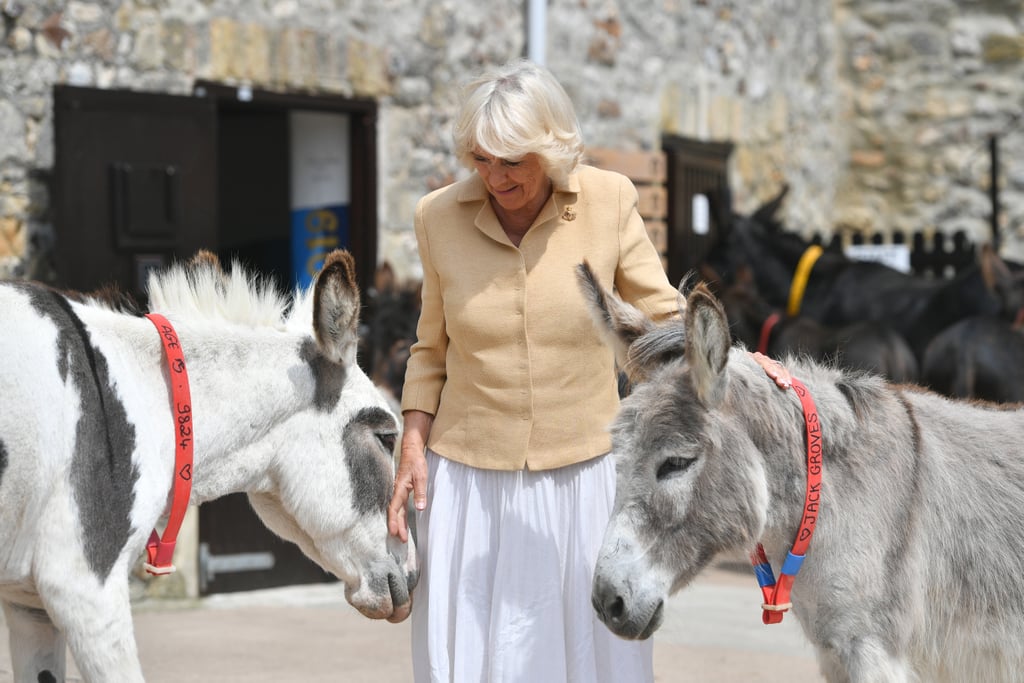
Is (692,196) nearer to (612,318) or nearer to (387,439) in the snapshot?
(387,439)

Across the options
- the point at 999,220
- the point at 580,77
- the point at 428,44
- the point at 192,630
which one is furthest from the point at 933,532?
the point at 999,220

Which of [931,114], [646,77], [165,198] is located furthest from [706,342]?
[931,114]

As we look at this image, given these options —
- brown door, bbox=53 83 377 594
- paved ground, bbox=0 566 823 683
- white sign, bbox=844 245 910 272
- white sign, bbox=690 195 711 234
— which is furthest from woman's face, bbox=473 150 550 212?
white sign, bbox=844 245 910 272

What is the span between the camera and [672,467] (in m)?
2.87

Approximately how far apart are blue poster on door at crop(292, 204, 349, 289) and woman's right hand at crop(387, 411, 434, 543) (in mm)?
4345

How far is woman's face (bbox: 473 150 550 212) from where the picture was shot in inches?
128

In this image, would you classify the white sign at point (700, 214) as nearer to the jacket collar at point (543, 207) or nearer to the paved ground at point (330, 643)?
the paved ground at point (330, 643)

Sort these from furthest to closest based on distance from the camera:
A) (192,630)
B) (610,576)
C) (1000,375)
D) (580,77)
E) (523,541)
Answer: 1. (580,77)
2. (1000,375)
3. (192,630)
4. (523,541)
5. (610,576)

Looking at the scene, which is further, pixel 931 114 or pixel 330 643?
pixel 931 114

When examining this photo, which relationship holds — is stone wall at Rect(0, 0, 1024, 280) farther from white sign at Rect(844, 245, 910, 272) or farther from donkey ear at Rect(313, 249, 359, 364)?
donkey ear at Rect(313, 249, 359, 364)

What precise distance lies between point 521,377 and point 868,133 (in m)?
10.7

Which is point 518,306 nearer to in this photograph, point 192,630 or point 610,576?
point 610,576

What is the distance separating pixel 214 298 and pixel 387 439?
62cm

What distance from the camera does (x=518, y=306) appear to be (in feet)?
10.9
